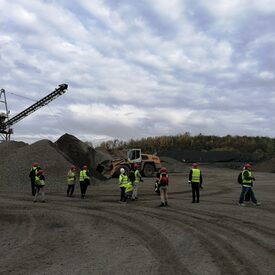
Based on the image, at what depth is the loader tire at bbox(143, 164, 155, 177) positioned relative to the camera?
35.8 metres

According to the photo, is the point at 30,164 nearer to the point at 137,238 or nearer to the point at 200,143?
the point at 137,238

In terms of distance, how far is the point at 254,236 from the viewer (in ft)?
36.9

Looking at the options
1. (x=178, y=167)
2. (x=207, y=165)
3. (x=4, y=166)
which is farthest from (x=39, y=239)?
(x=207, y=165)

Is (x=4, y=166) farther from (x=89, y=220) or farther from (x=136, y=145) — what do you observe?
(x=136, y=145)

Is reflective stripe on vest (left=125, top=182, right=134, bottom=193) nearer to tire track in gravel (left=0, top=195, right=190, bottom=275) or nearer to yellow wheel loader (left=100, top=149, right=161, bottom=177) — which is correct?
tire track in gravel (left=0, top=195, right=190, bottom=275)

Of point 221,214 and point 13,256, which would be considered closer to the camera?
point 13,256

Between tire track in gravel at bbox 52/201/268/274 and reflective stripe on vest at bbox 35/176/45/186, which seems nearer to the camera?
tire track in gravel at bbox 52/201/268/274

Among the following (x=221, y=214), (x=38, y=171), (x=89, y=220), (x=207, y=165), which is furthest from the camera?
(x=207, y=165)

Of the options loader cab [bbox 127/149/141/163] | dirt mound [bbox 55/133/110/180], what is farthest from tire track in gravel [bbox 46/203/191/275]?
dirt mound [bbox 55/133/110/180]

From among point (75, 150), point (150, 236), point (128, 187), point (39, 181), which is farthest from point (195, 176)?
point (75, 150)

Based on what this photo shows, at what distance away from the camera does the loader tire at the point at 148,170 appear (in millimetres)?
35812

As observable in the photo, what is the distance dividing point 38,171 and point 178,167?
2998 cm

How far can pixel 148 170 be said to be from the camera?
36.1 m

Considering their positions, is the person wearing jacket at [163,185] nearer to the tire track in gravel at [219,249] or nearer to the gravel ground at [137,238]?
the gravel ground at [137,238]
